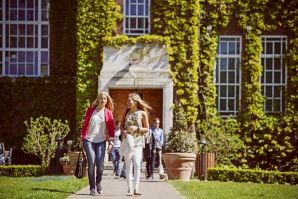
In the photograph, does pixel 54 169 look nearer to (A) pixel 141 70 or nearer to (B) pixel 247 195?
(A) pixel 141 70

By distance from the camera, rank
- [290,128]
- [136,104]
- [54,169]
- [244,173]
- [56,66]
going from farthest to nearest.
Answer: [56,66] → [290,128] → [54,169] → [244,173] → [136,104]

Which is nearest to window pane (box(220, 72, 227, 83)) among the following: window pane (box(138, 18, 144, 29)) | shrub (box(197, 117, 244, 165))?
shrub (box(197, 117, 244, 165))

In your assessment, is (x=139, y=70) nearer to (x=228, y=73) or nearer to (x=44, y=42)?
(x=228, y=73)

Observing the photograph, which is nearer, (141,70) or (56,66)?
(141,70)

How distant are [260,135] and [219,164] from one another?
8.19ft

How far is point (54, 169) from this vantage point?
19.7 meters

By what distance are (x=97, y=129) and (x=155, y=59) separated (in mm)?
9881

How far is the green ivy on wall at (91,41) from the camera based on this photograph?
21.0 meters

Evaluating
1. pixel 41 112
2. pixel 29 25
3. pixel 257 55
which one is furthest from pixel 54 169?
pixel 257 55

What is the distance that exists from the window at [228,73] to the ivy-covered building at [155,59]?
0.04 m

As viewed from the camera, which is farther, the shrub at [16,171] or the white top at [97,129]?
the shrub at [16,171]

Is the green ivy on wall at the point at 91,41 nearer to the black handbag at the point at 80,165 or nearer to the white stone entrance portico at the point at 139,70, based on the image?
the white stone entrance portico at the point at 139,70

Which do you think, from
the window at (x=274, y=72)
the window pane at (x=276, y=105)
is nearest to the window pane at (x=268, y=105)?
the window at (x=274, y=72)

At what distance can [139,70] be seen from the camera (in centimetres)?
2072
